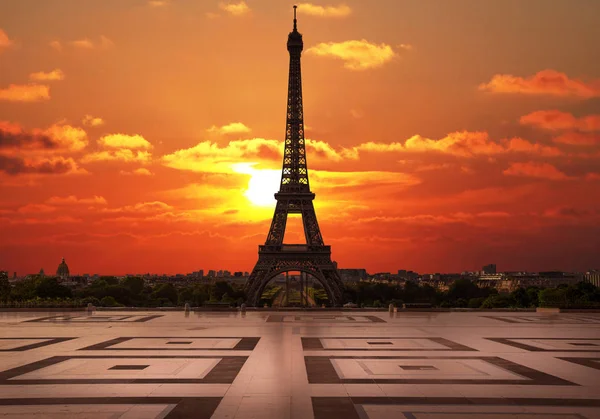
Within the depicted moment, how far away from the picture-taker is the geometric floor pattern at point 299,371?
17.7m

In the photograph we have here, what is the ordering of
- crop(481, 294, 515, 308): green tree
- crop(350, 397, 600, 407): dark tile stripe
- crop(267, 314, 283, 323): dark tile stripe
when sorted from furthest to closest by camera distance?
crop(481, 294, 515, 308): green tree, crop(267, 314, 283, 323): dark tile stripe, crop(350, 397, 600, 407): dark tile stripe

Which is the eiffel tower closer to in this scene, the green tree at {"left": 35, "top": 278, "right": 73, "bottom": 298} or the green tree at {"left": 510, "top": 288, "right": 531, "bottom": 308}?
the green tree at {"left": 510, "top": 288, "right": 531, "bottom": 308}

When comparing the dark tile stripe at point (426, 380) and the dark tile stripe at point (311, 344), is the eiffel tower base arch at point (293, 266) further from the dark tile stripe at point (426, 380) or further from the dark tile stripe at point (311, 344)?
the dark tile stripe at point (426, 380)

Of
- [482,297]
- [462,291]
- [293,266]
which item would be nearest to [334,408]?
[293,266]

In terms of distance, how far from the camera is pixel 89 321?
4653 cm

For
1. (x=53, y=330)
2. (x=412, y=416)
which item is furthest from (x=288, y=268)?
(x=412, y=416)

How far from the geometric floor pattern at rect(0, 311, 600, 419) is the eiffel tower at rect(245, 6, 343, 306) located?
4934 centimetres

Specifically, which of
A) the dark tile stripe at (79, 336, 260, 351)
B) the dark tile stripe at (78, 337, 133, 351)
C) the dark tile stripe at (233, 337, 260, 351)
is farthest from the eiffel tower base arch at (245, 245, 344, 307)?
the dark tile stripe at (78, 337, 133, 351)

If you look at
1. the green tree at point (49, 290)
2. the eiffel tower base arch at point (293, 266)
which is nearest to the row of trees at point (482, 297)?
the eiffel tower base arch at point (293, 266)

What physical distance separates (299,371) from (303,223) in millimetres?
73421

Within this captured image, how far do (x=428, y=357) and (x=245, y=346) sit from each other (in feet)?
28.5

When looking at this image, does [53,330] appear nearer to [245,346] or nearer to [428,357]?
[245,346]

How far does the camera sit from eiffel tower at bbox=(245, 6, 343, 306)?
304ft

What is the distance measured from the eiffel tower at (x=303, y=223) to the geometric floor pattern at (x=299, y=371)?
162 ft
